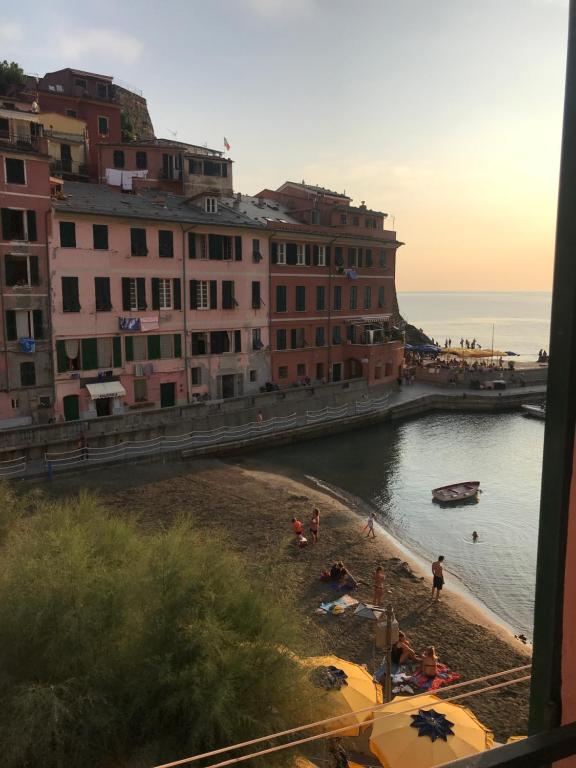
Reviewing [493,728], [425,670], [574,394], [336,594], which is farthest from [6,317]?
[574,394]

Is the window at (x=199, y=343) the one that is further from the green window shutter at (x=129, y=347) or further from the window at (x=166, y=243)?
the window at (x=166, y=243)

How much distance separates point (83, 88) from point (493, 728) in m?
57.3

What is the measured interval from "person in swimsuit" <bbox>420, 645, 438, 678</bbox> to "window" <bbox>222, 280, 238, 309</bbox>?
27671mm

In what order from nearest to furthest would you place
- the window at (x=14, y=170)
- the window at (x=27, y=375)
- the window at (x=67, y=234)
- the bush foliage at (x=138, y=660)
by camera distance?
the bush foliage at (x=138, y=660), the window at (x=14, y=170), the window at (x=27, y=375), the window at (x=67, y=234)

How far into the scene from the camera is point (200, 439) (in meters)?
31.4

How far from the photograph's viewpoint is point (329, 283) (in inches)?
1768

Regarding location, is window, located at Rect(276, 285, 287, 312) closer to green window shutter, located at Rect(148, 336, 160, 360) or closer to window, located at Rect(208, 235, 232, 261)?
window, located at Rect(208, 235, 232, 261)

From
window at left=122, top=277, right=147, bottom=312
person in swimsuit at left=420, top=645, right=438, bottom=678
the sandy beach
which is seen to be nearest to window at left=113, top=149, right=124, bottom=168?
window at left=122, top=277, right=147, bottom=312

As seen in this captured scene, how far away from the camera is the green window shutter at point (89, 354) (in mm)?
31891

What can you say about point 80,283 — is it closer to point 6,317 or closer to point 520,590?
point 6,317

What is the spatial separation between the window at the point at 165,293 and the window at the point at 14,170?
→ 889cm

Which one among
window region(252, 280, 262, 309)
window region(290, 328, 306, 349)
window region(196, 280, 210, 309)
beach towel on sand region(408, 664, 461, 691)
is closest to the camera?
beach towel on sand region(408, 664, 461, 691)

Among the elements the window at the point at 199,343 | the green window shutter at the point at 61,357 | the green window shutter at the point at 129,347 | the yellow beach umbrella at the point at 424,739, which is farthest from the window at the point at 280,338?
the yellow beach umbrella at the point at 424,739

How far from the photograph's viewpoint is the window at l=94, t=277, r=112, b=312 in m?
32.2
